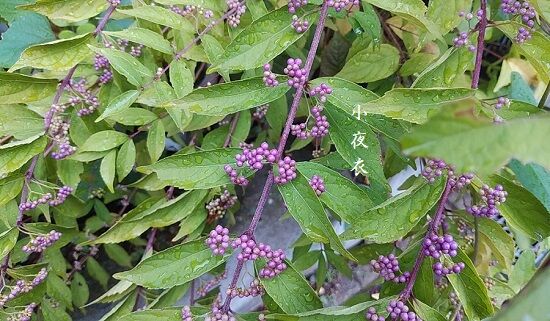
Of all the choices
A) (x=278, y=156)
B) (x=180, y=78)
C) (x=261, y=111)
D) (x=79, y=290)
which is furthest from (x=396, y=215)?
(x=79, y=290)

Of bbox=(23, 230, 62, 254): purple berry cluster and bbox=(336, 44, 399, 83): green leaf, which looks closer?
bbox=(23, 230, 62, 254): purple berry cluster

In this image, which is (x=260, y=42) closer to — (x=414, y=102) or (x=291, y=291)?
(x=414, y=102)

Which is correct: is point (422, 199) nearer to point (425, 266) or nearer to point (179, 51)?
point (425, 266)

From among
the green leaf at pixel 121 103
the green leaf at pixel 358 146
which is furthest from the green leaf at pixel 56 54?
the green leaf at pixel 358 146

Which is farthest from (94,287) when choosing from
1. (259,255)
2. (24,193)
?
(259,255)

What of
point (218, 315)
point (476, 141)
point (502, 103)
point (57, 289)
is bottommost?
point (57, 289)

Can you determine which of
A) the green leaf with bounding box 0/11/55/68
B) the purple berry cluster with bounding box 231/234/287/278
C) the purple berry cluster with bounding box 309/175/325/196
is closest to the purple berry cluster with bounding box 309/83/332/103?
the purple berry cluster with bounding box 309/175/325/196

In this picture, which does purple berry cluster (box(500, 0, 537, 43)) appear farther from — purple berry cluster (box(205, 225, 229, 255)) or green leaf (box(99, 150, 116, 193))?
green leaf (box(99, 150, 116, 193))
